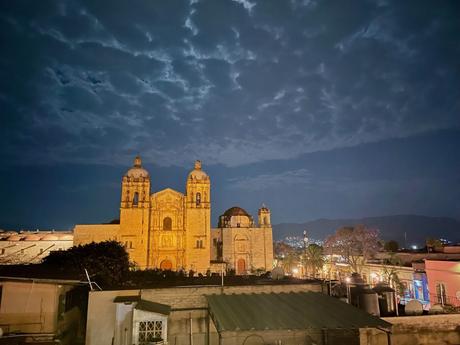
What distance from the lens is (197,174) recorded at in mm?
43094

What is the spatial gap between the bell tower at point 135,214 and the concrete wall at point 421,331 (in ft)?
103

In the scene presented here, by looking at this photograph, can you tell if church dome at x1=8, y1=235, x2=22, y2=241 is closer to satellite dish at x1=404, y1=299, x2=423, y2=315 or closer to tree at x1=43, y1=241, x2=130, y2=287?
tree at x1=43, y1=241, x2=130, y2=287

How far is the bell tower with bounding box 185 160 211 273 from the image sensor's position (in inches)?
1560

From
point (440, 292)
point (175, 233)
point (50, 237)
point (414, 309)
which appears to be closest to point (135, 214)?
point (175, 233)

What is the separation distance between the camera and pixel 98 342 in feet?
→ 34.7

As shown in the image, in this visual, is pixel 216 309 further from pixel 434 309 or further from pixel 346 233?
pixel 346 233

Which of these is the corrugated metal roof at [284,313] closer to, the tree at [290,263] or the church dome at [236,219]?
the church dome at [236,219]

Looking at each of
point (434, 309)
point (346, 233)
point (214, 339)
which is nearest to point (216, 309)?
point (214, 339)

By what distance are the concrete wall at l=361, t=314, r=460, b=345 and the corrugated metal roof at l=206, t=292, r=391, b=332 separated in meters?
1.82

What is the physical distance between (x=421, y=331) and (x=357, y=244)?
97.1ft

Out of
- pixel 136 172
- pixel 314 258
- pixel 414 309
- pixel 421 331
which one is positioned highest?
pixel 136 172

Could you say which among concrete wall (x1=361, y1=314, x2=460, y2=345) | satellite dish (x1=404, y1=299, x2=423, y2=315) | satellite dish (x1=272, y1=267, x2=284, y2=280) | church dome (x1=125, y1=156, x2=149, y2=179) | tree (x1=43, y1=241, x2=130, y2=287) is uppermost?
church dome (x1=125, y1=156, x2=149, y2=179)

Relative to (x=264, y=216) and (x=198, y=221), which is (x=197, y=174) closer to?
(x=198, y=221)

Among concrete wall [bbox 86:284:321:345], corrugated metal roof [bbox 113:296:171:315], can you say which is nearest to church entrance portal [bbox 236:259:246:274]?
concrete wall [bbox 86:284:321:345]
